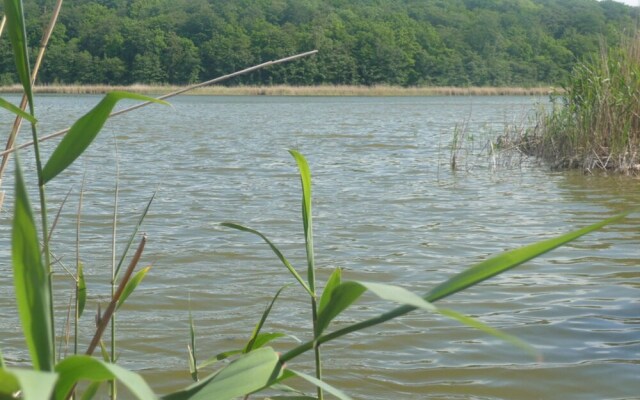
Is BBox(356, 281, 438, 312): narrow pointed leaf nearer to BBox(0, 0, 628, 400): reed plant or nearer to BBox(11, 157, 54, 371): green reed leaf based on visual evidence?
BBox(0, 0, 628, 400): reed plant

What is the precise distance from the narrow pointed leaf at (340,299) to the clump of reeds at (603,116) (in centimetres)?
762

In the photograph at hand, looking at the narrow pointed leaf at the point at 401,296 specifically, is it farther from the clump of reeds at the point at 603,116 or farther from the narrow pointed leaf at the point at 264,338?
the clump of reeds at the point at 603,116

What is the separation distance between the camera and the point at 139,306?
3.96 metres

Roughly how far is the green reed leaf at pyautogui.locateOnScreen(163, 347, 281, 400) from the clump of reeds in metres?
7.68

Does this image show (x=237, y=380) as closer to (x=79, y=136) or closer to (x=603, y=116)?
(x=79, y=136)

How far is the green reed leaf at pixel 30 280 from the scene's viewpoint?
745mm

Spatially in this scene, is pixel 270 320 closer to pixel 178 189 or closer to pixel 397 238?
pixel 397 238

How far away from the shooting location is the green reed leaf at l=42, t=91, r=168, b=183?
0.97 meters

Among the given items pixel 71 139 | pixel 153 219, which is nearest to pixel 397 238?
pixel 153 219

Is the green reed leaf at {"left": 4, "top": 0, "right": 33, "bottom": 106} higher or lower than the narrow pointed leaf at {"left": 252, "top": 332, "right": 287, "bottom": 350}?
higher

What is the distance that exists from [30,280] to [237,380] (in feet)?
0.96

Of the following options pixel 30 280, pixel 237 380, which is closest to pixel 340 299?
pixel 237 380

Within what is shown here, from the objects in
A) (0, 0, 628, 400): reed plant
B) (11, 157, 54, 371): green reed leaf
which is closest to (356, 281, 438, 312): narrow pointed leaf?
(0, 0, 628, 400): reed plant

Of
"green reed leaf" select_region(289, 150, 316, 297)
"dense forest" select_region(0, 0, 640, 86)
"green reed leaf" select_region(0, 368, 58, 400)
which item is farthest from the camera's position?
"dense forest" select_region(0, 0, 640, 86)
